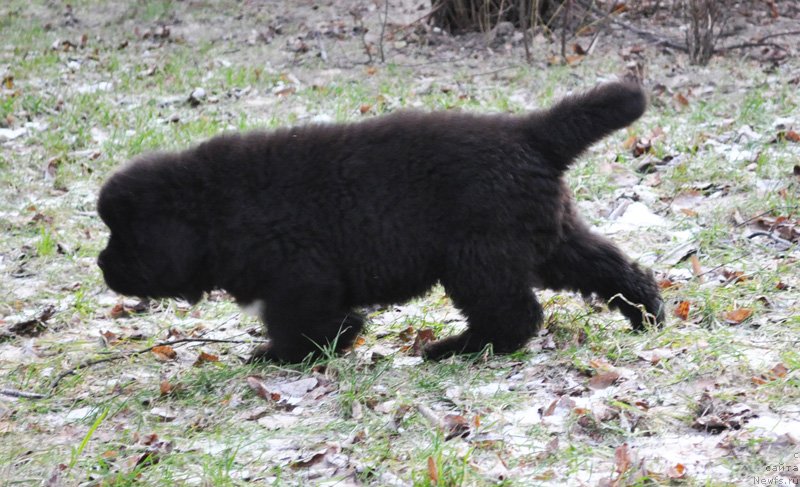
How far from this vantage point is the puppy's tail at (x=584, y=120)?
4387 mm

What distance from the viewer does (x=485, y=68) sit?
979cm

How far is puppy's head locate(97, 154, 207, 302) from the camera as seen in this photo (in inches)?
185

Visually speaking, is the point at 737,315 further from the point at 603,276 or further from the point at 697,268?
the point at 697,268

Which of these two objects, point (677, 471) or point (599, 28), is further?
point (599, 28)

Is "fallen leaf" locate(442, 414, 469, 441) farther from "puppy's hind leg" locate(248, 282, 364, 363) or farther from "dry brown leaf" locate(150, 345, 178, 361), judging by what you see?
"dry brown leaf" locate(150, 345, 178, 361)

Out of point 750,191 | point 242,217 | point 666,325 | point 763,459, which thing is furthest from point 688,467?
point 750,191

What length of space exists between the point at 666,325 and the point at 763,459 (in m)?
1.60

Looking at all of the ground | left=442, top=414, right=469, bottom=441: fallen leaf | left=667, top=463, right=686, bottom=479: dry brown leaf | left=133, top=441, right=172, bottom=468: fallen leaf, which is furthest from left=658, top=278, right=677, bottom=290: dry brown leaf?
left=133, top=441, right=172, bottom=468: fallen leaf

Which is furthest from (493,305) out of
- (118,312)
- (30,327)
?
(30,327)

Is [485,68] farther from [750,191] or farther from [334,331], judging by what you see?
[334,331]

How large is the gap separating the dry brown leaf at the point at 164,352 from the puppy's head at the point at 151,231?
352 millimetres

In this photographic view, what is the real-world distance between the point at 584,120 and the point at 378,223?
1061mm

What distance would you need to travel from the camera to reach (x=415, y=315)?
5.38 metres

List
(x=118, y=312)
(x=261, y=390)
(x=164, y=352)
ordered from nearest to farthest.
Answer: (x=261, y=390), (x=164, y=352), (x=118, y=312)
